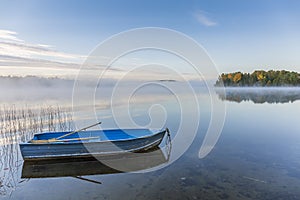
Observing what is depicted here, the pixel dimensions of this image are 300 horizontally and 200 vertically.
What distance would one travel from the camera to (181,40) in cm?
1202

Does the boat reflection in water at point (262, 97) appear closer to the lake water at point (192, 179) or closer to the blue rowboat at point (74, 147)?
the lake water at point (192, 179)

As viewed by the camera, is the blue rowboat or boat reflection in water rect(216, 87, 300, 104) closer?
the blue rowboat

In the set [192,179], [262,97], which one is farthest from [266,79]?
[192,179]

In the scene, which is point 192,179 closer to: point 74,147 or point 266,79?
point 74,147

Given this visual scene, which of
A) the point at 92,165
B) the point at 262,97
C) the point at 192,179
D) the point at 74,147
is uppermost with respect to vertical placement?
the point at 262,97

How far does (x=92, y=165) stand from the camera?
707 centimetres

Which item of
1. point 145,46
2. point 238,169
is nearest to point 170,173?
point 238,169

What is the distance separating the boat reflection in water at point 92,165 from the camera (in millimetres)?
6508

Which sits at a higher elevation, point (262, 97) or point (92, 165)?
point (262, 97)

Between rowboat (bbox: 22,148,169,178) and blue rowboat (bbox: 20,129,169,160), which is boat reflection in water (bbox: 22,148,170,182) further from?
blue rowboat (bbox: 20,129,169,160)

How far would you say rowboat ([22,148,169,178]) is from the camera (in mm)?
6506

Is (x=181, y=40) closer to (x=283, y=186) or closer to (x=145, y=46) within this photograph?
(x=145, y=46)

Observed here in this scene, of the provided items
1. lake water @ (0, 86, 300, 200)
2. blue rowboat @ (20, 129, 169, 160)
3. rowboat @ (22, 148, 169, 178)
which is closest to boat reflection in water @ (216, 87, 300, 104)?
lake water @ (0, 86, 300, 200)

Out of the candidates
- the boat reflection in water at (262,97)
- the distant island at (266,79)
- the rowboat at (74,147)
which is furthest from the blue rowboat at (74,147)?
the distant island at (266,79)
